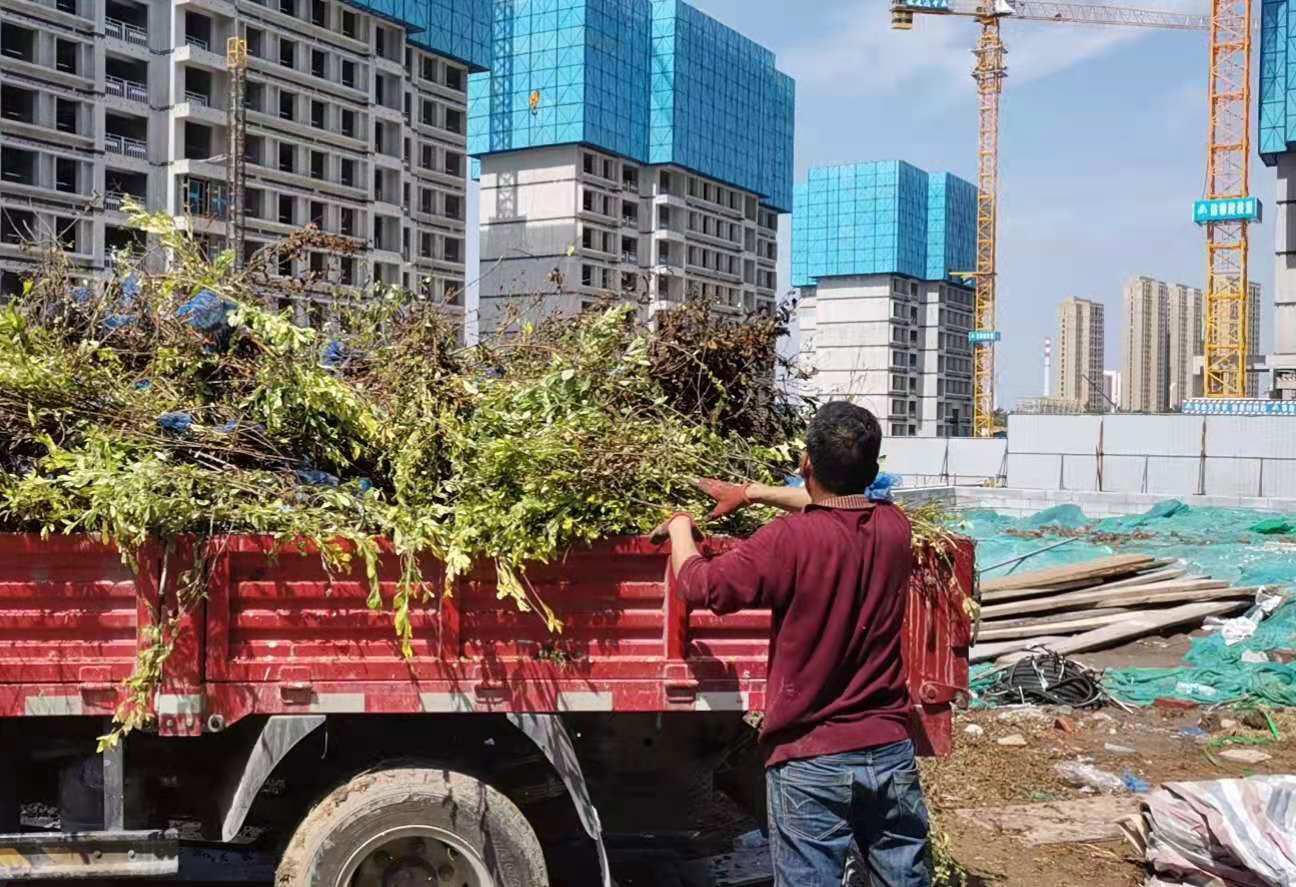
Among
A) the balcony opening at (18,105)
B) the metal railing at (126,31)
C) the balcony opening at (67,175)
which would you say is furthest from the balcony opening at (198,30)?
the balcony opening at (67,175)

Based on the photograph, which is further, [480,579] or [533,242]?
[533,242]

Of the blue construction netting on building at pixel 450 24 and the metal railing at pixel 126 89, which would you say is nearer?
the metal railing at pixel 126 89

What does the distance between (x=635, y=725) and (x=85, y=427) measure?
2570 millimetres

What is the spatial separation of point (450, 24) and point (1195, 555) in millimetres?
56140

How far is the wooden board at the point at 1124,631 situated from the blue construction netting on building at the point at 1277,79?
1962 inches

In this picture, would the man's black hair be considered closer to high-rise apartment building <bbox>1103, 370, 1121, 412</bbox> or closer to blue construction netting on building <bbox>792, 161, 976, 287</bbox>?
blue construction netting on building <bbox>792, 161, 976, 287</bbox>

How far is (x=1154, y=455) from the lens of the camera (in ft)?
117

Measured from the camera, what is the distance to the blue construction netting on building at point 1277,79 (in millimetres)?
55344

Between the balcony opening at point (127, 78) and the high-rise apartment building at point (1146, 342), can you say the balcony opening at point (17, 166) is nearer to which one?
the balcony opening at point (127, 78)

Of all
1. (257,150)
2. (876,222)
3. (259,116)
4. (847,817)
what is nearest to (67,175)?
(257,150)

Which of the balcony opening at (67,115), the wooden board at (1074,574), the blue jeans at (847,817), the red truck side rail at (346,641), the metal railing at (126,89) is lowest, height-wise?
the wooden board at (1074,574)

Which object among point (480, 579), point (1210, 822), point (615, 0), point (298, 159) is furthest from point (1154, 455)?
point (615, 0)

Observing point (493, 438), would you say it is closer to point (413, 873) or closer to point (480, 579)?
point (480, 579)

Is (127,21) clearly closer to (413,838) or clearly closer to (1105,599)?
(1105,599)
